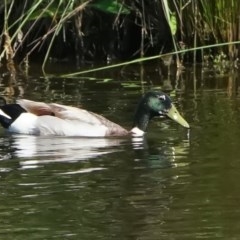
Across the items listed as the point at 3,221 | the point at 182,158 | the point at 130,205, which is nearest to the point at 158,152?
the point at 182,158

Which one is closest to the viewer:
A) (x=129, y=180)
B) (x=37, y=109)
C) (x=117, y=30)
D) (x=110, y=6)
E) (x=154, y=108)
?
(x=129, y=180)

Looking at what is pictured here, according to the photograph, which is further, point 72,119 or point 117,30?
point 117,30

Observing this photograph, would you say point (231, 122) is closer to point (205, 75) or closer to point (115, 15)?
point (205, 75)

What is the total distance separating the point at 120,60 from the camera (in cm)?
1518

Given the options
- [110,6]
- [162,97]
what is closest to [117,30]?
[110,6]

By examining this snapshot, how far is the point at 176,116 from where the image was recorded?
407 inches

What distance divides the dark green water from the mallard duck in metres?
0.14

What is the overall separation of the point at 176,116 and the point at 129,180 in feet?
8.23

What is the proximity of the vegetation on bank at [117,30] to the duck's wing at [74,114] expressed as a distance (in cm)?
248

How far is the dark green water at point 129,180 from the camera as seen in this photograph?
658 centimetres

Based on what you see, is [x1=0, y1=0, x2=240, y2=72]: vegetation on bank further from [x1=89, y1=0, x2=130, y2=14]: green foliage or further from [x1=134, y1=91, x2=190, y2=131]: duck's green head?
[x1=134, y1=91, x2=190, y2=131]: duck's green head

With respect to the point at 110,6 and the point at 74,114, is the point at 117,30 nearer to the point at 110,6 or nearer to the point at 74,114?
the point at 110,6

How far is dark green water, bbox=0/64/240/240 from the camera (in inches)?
259

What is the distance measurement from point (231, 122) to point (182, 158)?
5.14ft
